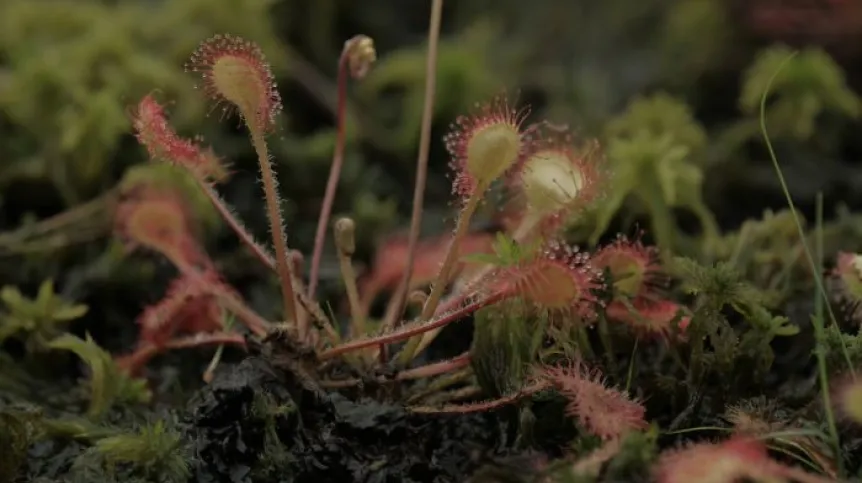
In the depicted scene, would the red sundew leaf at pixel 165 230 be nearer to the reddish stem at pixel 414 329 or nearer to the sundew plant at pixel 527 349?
the sundew plant at pixel 527 349

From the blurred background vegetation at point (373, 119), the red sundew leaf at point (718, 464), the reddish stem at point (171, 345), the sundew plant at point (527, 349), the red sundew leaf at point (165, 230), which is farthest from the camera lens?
the blurred background vegetation at point (373, 119)

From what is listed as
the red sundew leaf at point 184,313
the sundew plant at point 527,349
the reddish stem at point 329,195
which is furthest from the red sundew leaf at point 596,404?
the red sundew leaf at point 184,313

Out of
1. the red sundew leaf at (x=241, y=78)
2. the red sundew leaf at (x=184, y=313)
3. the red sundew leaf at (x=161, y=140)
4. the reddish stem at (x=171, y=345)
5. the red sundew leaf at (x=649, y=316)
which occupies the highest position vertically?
the red sundew leaf at (x=241, y=78)

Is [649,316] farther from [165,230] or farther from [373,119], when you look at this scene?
[373,119]

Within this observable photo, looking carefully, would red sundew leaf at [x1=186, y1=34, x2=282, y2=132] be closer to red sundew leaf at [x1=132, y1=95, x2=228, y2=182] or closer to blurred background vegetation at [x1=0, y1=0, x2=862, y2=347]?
red sundew leaf at [x1=132, y1=95, x2=228, y2=182]

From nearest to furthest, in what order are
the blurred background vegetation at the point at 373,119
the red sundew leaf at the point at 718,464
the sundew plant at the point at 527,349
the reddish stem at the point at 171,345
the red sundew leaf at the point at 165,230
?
the red sundew leaf at the point at 718,464, the sundew plant at the point at 527,349, the reddish stem at the point at 171,345, the red sundew leaf at the point at 165,230, the blurred background vegetation at the point at 373,119

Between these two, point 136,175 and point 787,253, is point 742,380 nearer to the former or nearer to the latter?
point 787,253

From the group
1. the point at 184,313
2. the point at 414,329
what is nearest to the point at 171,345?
the point at 184,313

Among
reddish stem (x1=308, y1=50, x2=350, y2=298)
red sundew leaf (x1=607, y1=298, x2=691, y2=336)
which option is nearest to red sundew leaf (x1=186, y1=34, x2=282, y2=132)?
reddish stem (x1=308, y1=50, x2=350, y2=298)
